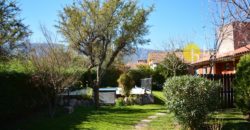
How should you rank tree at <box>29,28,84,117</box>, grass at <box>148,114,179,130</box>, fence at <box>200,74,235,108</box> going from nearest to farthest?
grass at <box>148,114,179,130</box> < tree at <box>29,28,84,117</box> < fence at <box>200,74,235,108</box>

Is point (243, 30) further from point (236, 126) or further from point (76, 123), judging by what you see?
point (76, 123)

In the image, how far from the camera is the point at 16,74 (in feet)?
48.4

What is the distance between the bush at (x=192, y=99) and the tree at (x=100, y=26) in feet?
32.2

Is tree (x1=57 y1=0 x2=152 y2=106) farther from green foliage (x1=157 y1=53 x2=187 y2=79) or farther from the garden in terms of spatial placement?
green foliage (x1=157 y1=53 x2=187 y2=79)

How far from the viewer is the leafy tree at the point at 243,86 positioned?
1302 cm

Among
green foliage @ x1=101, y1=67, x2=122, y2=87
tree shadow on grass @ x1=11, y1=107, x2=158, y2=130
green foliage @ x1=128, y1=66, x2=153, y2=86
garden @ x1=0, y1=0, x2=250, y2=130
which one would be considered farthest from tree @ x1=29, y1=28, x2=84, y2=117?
green foliage @ x1=128, y1=66, x2=153, y2=86

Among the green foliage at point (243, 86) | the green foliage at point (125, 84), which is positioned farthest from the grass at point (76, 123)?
the green foliage at point (125, 84)

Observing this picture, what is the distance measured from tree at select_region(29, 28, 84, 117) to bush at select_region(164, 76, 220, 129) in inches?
259

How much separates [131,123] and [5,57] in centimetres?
540

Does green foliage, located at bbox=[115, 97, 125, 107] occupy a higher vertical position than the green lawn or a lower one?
higher

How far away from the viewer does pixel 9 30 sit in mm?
12625

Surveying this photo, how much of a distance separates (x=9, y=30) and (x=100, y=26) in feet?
27.7

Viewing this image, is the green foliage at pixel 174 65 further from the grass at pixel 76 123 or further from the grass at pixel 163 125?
the grass at pixel 163 125

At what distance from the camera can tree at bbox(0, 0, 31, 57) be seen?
1225cm
